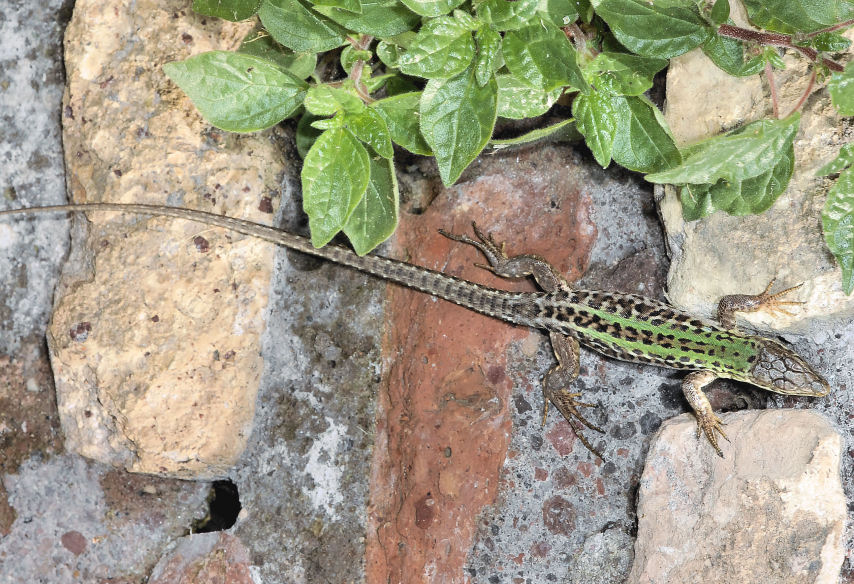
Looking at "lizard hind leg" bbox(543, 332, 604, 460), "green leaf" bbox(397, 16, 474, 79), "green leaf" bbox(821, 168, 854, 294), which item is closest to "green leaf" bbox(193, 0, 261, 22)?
"green leaf" bbox(397, 16, 474, 79)

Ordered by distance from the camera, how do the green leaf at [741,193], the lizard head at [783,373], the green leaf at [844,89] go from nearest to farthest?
the green leaf at [844,89] < the green leaf at [741,193] < the lizard head at [783,373]

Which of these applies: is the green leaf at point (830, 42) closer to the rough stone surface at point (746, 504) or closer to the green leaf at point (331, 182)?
the rough stone surface at point (746, 504)

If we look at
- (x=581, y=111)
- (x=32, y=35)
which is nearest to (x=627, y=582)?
(x=581, y=111)

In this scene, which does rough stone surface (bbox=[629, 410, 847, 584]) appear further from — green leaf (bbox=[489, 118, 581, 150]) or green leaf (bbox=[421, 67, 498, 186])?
green leaf (bbox=[421, 67, 498, 186])

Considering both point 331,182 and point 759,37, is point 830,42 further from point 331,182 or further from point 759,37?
point 331,182

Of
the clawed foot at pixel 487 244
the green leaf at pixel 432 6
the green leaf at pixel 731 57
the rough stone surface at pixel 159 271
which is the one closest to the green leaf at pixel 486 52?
the green leaf at pixel 432 6

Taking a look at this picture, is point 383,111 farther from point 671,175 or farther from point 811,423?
Result: point 811,423

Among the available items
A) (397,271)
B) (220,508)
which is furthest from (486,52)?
(220,508)
